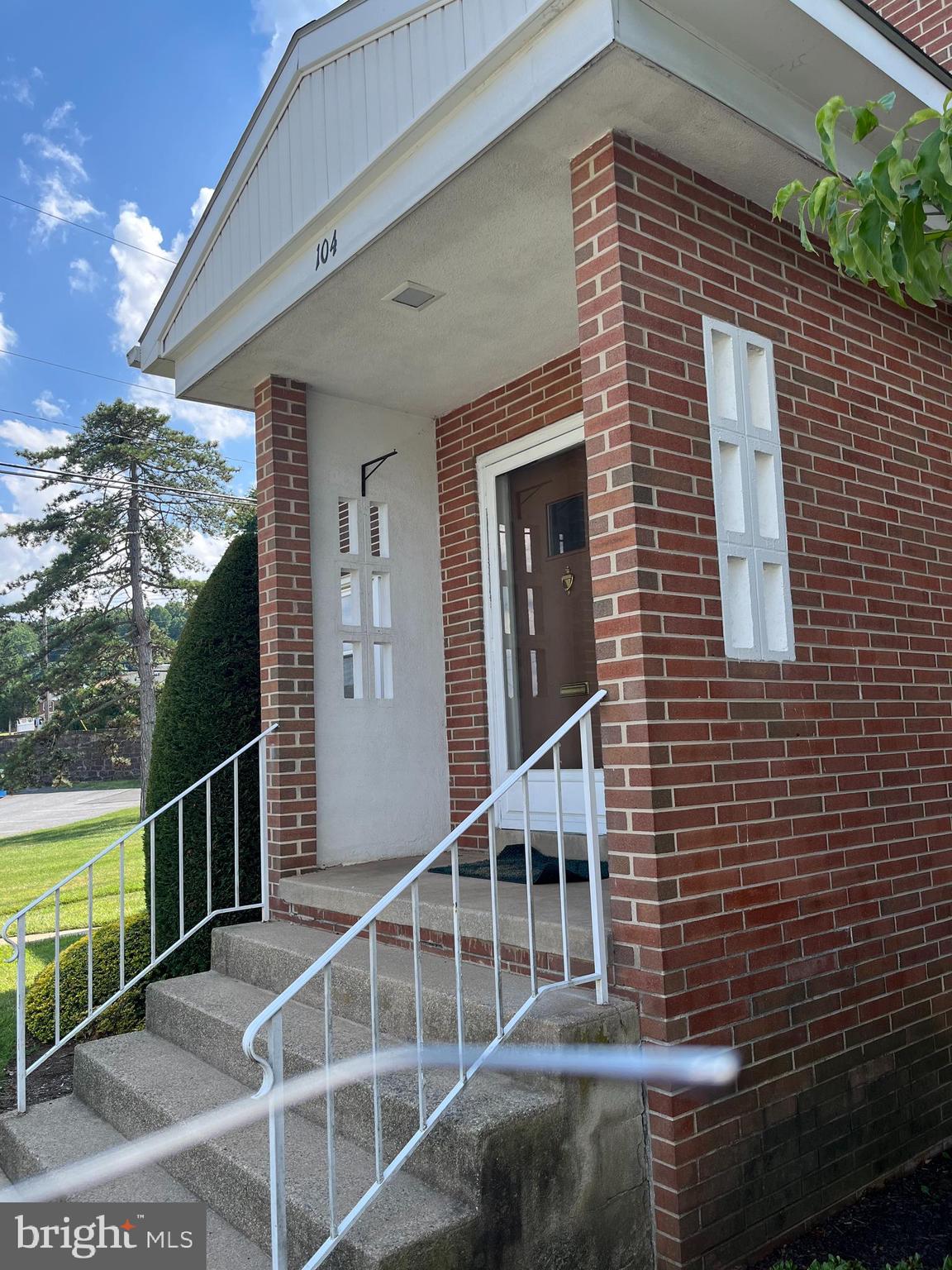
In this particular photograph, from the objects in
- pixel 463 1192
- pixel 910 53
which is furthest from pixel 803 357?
pixel 463 1192

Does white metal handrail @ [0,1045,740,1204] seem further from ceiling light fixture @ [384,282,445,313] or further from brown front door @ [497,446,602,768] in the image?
ceiling light fixture @ [384,282,445,313]

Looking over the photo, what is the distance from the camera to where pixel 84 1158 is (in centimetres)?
304

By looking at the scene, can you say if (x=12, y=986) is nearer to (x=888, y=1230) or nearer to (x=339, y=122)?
(x=888, y=1230)

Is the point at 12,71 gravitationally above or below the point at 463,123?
above

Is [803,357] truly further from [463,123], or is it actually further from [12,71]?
[12,71]

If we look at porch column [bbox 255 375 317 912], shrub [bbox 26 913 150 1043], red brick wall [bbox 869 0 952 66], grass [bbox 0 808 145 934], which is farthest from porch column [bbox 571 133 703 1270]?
grass [bbox 0 808 145 934]

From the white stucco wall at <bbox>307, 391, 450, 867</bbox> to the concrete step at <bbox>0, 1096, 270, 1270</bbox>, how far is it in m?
1.46

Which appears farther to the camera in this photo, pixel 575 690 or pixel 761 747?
pixel 575 690

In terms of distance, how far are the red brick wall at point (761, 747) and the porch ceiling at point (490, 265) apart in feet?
0.43

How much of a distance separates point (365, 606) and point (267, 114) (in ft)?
7.23

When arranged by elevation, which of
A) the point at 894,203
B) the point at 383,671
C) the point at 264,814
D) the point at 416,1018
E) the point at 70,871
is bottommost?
the point at 70,871

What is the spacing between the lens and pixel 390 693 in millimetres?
4844

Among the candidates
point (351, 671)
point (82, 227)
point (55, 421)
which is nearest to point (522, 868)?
point (351, 671)

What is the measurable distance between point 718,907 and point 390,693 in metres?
2.44
